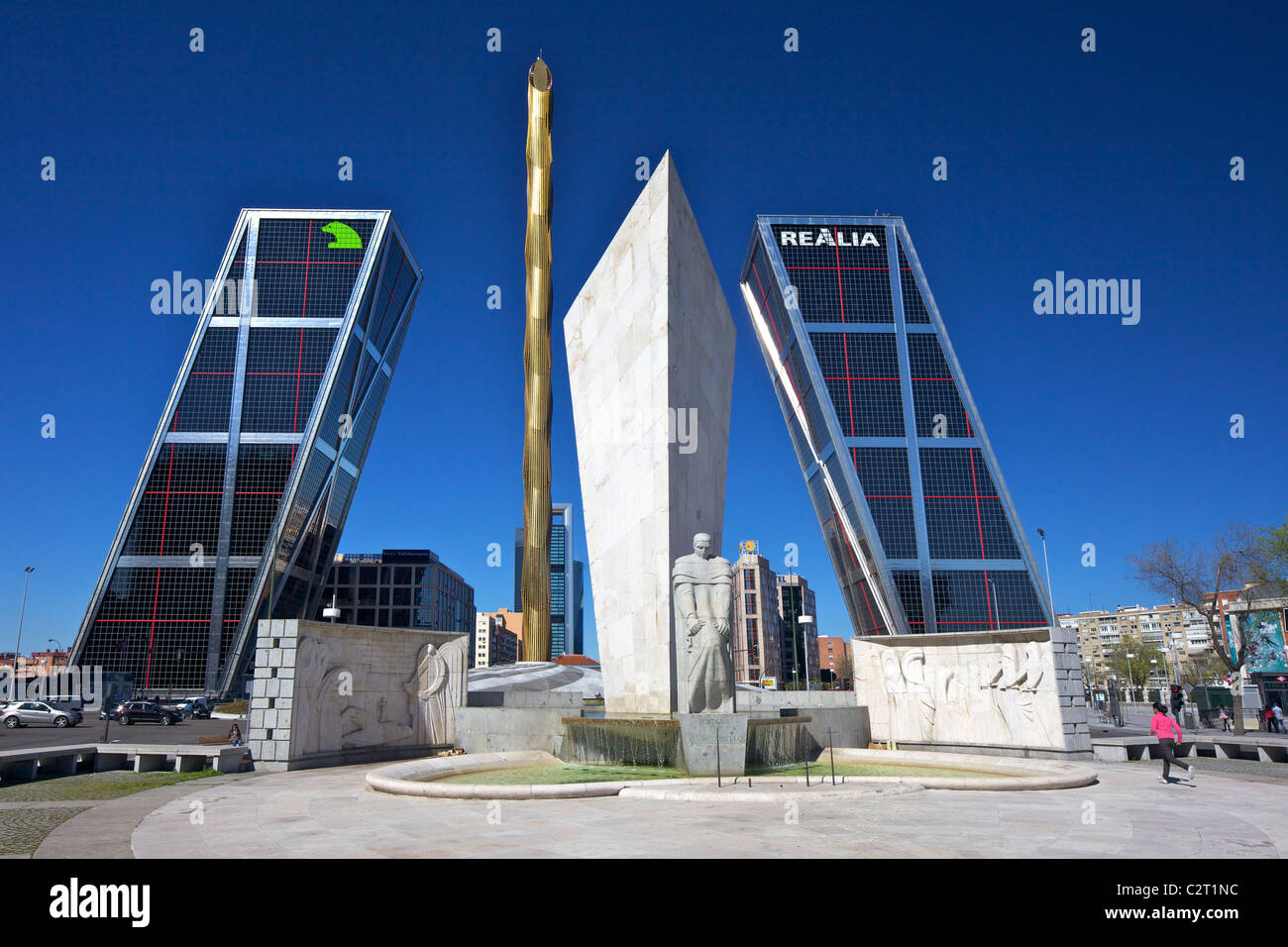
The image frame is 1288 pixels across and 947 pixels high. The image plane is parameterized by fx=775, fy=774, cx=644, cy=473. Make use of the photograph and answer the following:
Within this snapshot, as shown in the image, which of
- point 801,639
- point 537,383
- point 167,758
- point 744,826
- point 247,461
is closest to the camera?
point 744,826

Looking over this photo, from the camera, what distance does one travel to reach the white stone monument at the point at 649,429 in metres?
14.1

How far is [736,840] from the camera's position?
20.7 feet

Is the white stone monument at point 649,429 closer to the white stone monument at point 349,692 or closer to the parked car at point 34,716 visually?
the white stone monument at point 349,692

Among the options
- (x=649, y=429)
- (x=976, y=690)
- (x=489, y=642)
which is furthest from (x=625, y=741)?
(x=489, y=642)

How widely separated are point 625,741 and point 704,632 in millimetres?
2276

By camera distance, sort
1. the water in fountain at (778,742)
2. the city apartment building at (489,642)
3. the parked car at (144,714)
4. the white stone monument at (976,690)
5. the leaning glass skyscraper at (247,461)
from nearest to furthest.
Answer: the water in fountain at (778,742), the white stone monument at (976,690), the parked car at (144,714), the leaning glass skyscraper at (247,461), the city apartment building at (489,642)

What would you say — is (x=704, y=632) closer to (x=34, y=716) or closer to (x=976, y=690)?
(x=976, y=690)

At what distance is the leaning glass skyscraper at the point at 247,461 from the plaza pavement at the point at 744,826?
51.3 metres

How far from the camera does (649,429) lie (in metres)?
14.8

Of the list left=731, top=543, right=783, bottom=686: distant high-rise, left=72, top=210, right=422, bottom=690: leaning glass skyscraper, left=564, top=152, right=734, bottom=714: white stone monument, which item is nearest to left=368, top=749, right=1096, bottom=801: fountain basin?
left=564, top=152, right=734, bottom=714: white stone monument

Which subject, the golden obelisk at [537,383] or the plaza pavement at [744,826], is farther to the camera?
the golden obelisk at [537,383]

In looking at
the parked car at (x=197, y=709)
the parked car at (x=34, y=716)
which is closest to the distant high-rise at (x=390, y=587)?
the parked car at (x=197, y=709)

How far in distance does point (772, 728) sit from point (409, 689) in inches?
317
